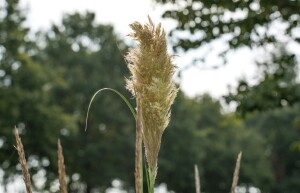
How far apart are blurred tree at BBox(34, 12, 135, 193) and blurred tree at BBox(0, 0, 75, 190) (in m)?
3.52

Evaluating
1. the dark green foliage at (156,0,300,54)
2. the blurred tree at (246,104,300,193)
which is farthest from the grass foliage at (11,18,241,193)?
the blurred tree at (246,104,300,193)

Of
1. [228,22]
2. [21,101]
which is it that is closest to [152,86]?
[228,22]

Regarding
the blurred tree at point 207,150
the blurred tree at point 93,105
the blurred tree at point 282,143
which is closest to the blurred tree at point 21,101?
the blurred tree at point 93,105

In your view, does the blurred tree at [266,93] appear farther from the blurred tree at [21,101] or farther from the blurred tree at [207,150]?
the blurred tree at [207,150]

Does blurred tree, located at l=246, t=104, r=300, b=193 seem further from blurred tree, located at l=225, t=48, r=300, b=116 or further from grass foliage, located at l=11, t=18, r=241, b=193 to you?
grass foliage, located at l=11, t=18, r=241, b=193

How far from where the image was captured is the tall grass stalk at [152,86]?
108 inches

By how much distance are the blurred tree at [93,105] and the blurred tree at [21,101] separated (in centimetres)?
352

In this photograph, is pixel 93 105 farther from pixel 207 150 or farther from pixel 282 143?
pixel 282 143

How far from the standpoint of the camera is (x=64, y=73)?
3803 centimetres

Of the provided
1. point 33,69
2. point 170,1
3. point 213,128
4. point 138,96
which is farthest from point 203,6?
point 213,128

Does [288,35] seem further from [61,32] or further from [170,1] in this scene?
[61,32]

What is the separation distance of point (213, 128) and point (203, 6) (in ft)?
121

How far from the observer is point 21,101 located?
97.0ft

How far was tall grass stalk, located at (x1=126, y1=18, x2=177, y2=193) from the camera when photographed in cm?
273
